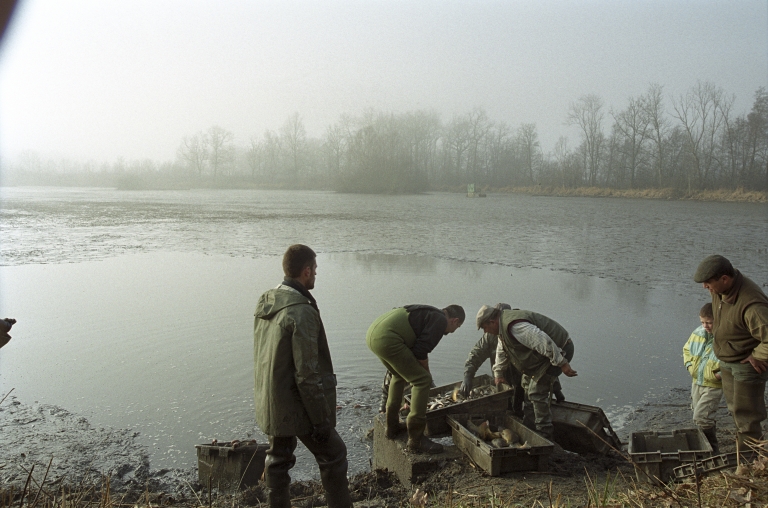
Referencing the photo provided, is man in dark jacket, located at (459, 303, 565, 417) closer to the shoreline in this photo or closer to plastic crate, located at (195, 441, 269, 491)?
plastic crate, located at (195, 441, 269, 491)

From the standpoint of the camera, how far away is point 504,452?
16.1 feet

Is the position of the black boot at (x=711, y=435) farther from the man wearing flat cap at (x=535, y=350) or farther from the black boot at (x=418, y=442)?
the black boot at (x=418, y=442)

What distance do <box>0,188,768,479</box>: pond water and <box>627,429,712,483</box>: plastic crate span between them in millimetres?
1270

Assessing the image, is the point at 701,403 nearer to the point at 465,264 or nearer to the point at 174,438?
the point at 174,438

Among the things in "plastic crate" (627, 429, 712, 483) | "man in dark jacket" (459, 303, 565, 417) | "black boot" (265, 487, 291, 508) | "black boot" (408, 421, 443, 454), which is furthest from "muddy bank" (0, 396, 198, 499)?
"plastic crate" (627, 429, 712, 483)

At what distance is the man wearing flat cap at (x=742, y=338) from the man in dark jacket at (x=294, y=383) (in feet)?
10.1

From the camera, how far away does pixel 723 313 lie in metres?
5.16

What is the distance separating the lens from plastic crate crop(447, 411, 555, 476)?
4898mm

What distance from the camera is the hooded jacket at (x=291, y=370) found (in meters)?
3.97

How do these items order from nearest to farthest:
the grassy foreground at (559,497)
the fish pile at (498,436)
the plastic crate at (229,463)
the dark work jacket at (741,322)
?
the grassy foreground at (559,497), the dark work jacket at (741,322), the plastic crate at (229,463), the fish pile at (498,436)

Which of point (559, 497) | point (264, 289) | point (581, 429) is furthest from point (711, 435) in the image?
point (264, 289)

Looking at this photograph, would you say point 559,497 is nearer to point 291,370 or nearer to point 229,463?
point 291,370

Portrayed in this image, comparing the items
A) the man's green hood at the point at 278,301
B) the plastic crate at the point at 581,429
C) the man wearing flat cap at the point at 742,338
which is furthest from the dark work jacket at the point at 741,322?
the man's green hood at the point at 278,301

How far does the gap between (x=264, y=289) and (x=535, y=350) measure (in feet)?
26.4
